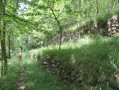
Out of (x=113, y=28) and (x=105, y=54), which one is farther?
(x=113, y=28)

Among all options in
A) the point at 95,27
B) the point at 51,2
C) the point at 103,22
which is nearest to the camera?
the point at 51,2

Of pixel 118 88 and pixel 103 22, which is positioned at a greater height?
pixel 103 22

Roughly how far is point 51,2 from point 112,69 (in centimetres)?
499

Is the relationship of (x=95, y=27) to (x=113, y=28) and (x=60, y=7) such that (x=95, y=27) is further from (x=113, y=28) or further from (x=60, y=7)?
(x=60, y=7)

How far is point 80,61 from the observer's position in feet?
11.3

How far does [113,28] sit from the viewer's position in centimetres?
541

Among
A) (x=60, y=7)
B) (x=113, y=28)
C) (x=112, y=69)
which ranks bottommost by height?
(x=112, y=69)

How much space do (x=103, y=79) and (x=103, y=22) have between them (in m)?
5.23

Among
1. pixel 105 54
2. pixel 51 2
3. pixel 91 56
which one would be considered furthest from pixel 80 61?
pixel 51 2

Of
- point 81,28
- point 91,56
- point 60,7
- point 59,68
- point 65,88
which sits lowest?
point 65,88

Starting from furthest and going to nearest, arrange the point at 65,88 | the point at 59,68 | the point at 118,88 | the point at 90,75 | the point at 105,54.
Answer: the point at 59,68, the point at 65,88, the point at 105,54, the point at 90,75, the point at 118,88

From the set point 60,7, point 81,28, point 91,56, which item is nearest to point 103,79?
point 91,56

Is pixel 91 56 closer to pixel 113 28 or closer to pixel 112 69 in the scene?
pixel 112 69

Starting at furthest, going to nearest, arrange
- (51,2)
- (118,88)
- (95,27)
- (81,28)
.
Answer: (81,28), (95,27), (51,2), (118,88)
